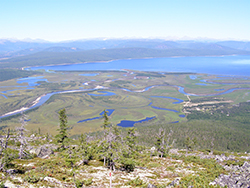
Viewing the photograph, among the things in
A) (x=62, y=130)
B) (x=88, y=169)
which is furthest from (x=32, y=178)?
(x=62, y=130)

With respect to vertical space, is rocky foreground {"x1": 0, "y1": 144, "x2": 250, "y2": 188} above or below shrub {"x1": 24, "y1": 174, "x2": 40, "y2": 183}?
below

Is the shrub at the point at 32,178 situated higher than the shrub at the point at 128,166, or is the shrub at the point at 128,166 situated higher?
the shrub at the point at 32,178

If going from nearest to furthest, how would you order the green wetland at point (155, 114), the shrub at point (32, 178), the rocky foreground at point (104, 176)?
the shrub at point (32, 178)
the rocky foreground at point (104, 176)
the green wetland at point (155, 114)

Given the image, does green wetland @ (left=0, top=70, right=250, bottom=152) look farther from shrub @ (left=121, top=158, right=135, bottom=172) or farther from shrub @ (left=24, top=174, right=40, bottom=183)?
shrub @ (left=24, top=174, right=40, bottom=183)

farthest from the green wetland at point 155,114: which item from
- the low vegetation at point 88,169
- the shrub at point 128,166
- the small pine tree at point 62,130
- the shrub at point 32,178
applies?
the shrub at point 32,178

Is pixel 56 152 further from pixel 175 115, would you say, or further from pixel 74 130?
pixel 175 115

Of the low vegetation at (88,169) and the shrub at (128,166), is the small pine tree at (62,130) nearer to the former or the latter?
the low vegetation at (88,169)

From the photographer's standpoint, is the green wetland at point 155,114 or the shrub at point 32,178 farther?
the green wetland at point 155,114

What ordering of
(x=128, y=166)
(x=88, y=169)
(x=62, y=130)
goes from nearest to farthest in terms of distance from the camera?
(x=88, y=169) → (x=128, y=166) → (x=62, y=130)

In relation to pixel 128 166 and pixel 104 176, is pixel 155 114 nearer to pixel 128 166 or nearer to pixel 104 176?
pixel 128 166

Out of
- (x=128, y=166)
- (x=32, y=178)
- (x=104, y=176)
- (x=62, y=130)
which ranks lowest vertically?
(x=128, y=166)

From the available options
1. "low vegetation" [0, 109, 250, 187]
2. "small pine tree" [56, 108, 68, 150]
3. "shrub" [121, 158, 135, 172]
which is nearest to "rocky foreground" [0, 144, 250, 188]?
"low vegetation" [0, 109, 250, 187]
